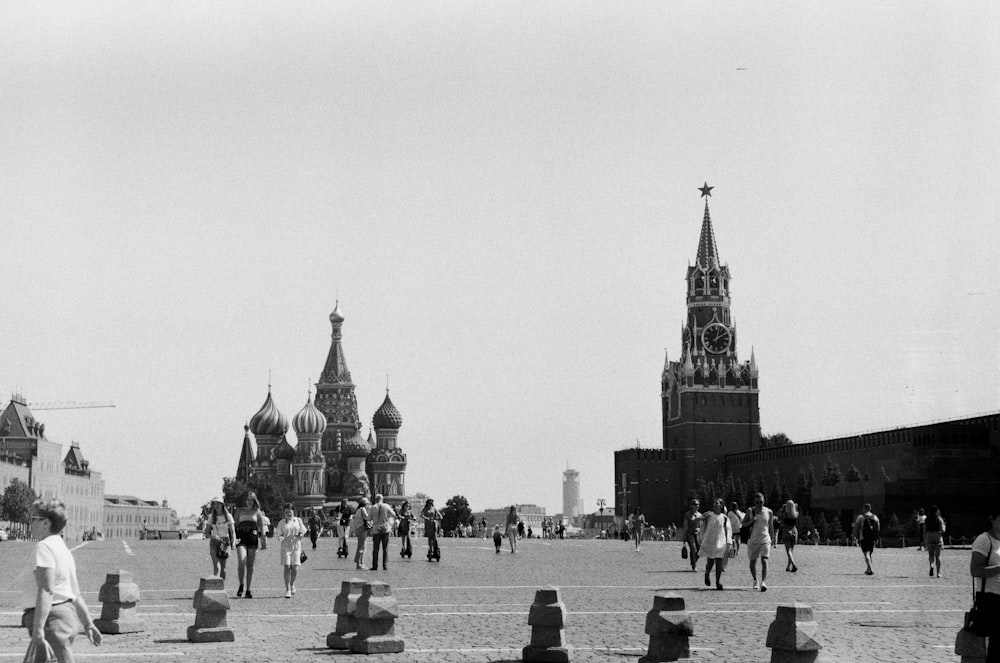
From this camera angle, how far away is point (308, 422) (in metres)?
138

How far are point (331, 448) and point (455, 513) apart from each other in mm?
19792

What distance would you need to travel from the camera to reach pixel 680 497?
126938 mm

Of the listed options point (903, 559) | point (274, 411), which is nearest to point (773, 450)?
point (274, 411)

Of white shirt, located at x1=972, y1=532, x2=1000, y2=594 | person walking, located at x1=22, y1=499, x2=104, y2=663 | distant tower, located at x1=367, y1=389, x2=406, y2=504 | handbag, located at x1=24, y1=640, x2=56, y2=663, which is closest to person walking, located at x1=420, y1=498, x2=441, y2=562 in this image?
white shirt, located at x1=972, y1=532, x2=1000, y2=594

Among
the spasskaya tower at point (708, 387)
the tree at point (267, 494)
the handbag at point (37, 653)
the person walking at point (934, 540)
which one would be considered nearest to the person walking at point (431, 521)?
the person walking at point (934, 540)

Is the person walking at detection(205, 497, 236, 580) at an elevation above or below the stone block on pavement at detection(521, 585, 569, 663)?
above

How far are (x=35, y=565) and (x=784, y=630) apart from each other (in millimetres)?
4878

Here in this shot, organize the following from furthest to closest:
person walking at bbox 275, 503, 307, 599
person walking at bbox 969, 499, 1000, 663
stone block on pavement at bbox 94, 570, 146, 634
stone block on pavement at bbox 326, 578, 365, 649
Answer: person walking at bbox 275, 503, 307, 599, stone block on pavement at bbox 94, 570, 146, 634, stone block on pavement at bbox 326, 578, 365, 649, person walking at bbox 969, 499, 1000, 663

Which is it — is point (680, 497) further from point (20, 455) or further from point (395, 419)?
point (20, 455)

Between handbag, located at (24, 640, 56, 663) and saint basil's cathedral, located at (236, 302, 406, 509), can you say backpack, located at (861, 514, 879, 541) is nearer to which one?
handbag, located at (24, 640, 56, 663)

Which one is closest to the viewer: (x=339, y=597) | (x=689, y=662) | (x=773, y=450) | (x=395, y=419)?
(x=689, y=662)

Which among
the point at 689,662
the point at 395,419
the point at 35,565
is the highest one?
the point at 395,419

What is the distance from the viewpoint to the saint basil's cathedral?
447 feet

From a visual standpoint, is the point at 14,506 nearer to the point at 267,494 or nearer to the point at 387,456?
the point at 267,494
